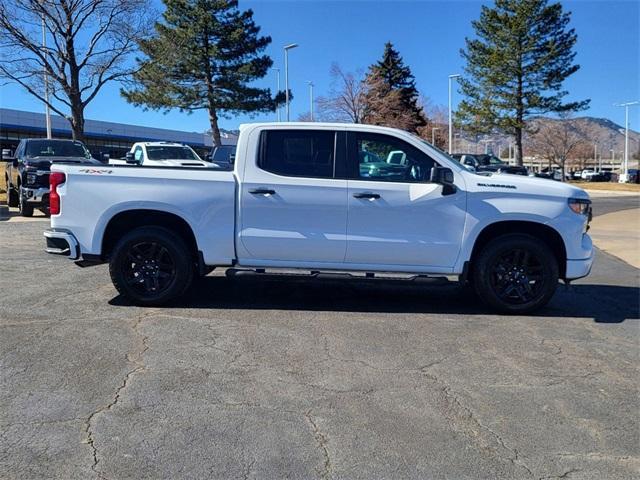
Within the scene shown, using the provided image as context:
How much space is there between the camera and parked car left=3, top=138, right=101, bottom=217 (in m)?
14.0

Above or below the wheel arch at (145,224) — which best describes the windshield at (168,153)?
above

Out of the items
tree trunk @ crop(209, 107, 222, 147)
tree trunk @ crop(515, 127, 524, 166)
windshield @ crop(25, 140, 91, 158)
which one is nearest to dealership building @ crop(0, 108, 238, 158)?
tree trunk @ crop(209, 107, 222, 147)

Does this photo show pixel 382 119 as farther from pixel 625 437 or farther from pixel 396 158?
pixel 625 437

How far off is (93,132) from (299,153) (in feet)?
257

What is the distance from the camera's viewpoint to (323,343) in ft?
17.1

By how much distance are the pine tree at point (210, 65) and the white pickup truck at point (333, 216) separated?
102ft

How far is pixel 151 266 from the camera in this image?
6.27 m

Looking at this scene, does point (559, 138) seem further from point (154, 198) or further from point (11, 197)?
point (154, 198)

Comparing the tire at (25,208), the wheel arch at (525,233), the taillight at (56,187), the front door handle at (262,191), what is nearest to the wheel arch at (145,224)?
the taillight at (56,187)

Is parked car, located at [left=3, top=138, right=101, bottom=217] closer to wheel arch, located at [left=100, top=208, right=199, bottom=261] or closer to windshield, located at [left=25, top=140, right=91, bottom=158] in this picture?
windshield, located at [left=25, top=140, right=91, bottom=158]

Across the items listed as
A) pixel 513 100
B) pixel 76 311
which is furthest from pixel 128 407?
pixel 513 100

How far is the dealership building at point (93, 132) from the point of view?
217ft

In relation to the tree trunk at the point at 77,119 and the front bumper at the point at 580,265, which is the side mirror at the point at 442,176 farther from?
the tree trunk at the point at 77,119

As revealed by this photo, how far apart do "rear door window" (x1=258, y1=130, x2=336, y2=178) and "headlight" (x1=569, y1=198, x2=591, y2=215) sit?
2.49 m
